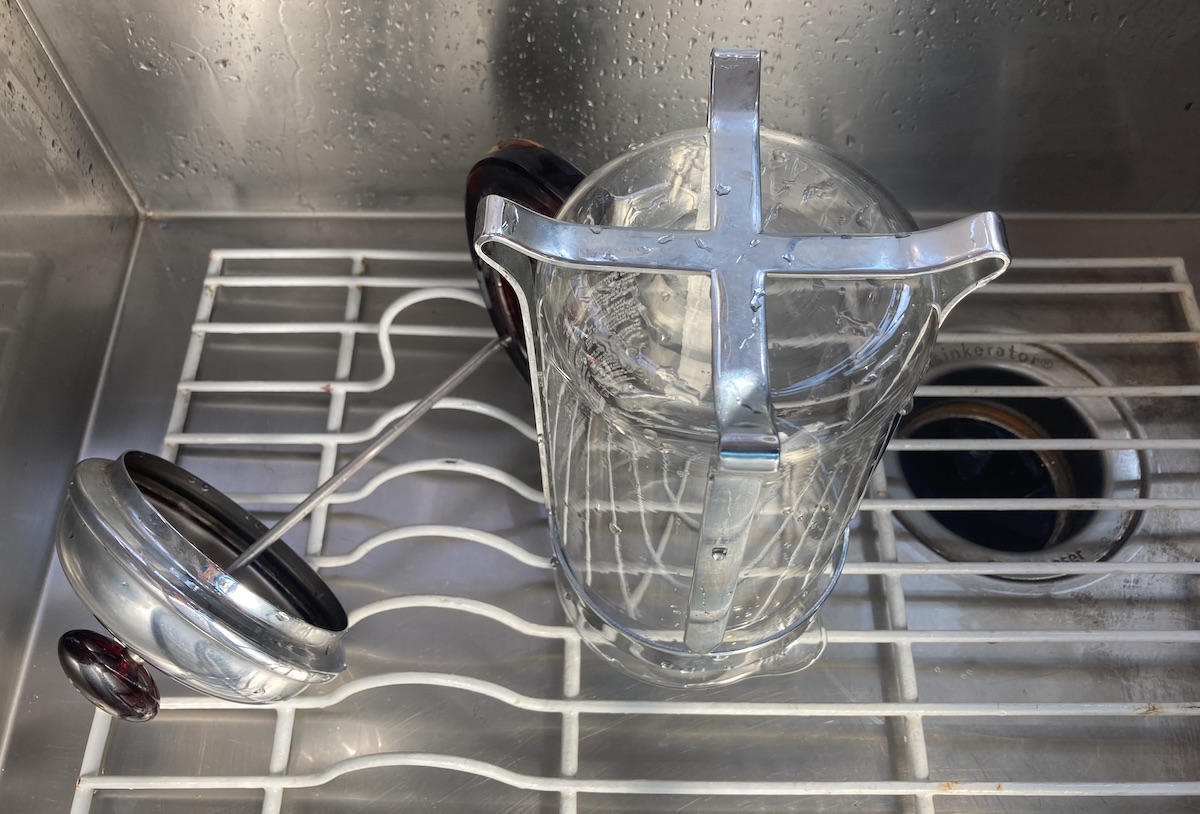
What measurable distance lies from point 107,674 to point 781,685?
343 millimetres

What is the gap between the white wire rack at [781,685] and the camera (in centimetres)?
46

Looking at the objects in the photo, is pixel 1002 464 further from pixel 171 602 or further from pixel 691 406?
pixel 171 602

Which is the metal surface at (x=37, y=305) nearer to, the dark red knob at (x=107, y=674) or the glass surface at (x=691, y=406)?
the dark red knob at (x=107, y=674)

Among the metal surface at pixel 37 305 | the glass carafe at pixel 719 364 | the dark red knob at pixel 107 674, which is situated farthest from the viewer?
the metal surface at pixel 37 305

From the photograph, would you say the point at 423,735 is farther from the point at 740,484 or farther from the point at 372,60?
the point at 372,60

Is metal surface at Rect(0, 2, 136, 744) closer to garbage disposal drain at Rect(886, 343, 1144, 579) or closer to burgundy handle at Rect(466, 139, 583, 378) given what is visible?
burgundy handle at Rect(466, 139, 583, 378)

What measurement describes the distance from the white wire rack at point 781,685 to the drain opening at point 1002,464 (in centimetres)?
4

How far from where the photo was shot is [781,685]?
504 millimetres

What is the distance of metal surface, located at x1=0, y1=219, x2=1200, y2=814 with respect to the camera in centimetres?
48

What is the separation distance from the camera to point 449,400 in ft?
1.81

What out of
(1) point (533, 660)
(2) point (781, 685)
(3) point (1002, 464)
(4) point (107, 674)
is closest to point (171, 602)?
(4) point (107, 674)

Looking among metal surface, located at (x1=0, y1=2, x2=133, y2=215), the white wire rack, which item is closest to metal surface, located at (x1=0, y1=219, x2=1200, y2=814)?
the white wire rack

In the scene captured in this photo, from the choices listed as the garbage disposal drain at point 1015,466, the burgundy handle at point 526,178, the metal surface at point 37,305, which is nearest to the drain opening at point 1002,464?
the garbage disposal drain at point 1015,466

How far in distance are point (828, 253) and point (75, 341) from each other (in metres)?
0.51
